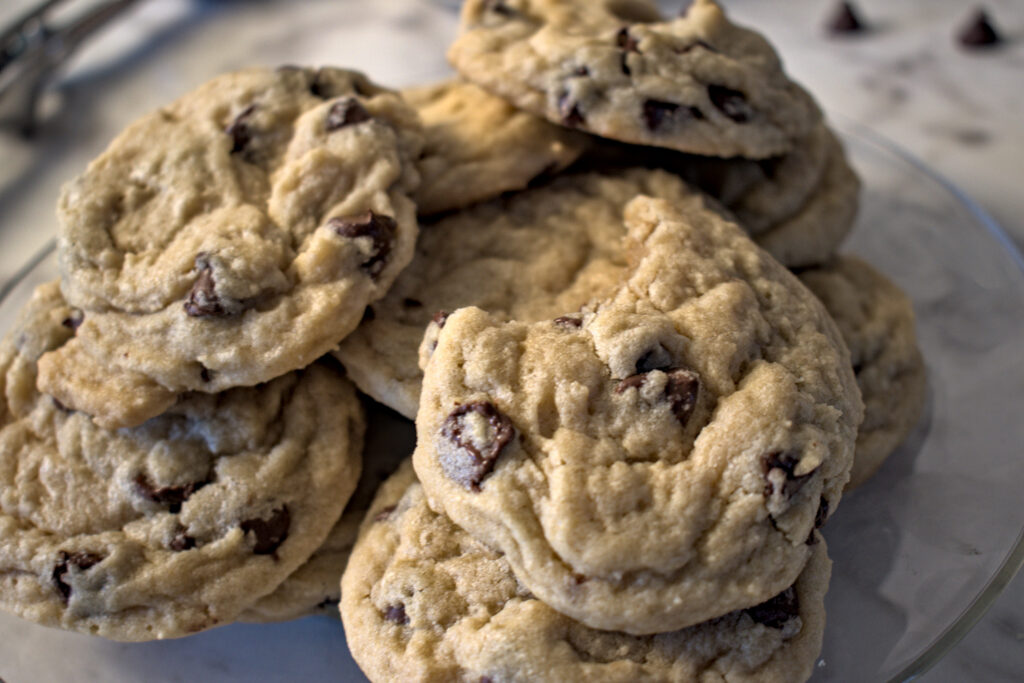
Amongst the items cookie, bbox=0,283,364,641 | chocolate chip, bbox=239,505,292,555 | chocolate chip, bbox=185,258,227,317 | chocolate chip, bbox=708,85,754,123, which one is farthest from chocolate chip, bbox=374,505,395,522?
chocolate chip, bbox=708,85,754,123

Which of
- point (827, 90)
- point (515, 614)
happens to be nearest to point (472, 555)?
point (515, 614)

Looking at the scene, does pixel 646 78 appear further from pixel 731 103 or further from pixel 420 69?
pixel 420 69

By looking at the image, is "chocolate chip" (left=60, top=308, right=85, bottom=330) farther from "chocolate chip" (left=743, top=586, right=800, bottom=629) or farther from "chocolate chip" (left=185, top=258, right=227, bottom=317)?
"chocolate chip" (left=743, top=586, right=800, bottom=629)

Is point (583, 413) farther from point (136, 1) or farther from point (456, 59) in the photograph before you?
point (136, 1)

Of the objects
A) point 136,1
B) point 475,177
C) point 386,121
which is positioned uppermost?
point 386,121

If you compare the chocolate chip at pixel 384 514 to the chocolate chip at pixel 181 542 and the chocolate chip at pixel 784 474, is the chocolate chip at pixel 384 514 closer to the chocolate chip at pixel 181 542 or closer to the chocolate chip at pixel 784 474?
the chocolate chip at pixel 181 542

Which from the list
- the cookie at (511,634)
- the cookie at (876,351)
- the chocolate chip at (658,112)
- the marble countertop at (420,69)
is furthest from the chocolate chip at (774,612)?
the marble countertop at (420,69)
